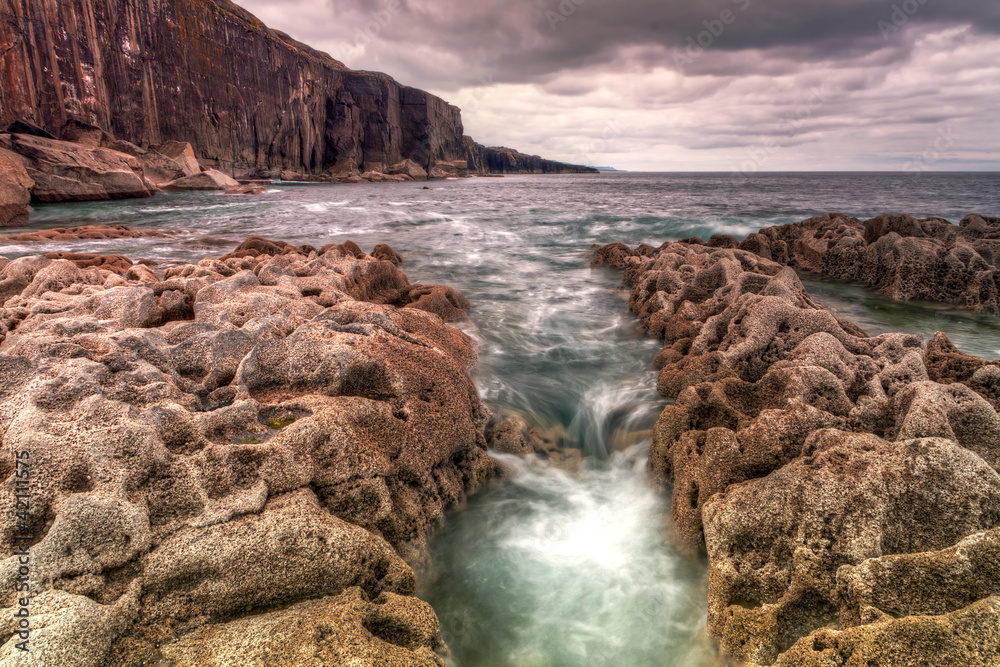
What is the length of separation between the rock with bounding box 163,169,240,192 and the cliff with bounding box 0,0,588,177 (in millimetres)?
7164

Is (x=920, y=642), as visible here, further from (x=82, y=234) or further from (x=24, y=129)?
(x=24, y=129)

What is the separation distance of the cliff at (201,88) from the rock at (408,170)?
5.86 feet

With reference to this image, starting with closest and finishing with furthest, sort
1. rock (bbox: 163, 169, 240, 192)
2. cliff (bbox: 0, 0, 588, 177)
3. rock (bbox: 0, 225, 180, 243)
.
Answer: rock (bbox: 0, 225, 180, 243), cliff (bbox: 0, 0, 588, 177), rock (bbox: 163, 169, 240, 192)

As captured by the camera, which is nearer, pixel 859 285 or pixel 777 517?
pixel 777 517

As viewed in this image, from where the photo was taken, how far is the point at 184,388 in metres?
3.51

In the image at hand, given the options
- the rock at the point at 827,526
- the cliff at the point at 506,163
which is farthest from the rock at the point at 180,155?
the cliff at the point at 506,163

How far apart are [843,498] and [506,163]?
139m

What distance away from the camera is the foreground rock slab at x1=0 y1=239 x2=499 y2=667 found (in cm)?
208

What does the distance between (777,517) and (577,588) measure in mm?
1384

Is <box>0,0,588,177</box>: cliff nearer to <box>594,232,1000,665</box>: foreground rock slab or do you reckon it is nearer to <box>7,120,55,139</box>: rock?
<box>7,120,55,139</box>: rock

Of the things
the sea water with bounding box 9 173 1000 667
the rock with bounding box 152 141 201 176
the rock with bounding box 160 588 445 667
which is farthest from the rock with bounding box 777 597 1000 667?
the rock with bounding box 152 141 201 176

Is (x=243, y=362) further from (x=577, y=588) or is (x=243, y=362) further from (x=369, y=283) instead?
(x=369, y=283)

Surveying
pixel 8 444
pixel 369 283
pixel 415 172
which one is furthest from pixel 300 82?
pixel 8 444

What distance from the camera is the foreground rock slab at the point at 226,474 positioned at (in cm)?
208
